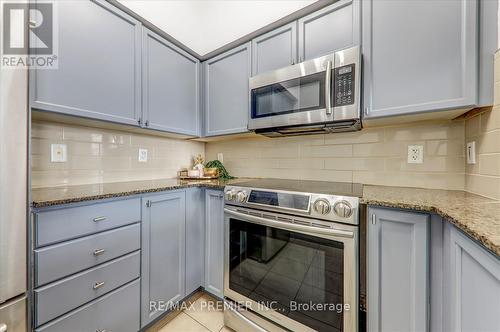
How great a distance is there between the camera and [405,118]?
4.16ft

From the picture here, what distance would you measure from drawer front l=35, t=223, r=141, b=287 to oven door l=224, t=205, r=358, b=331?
63cm

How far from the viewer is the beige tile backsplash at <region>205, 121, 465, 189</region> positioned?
131 cm

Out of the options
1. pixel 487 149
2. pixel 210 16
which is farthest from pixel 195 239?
pixel 210 16

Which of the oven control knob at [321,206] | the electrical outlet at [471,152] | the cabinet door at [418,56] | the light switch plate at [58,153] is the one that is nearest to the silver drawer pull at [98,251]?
the light switch plate at [58,153]

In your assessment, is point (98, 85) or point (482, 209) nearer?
point (482, 209)

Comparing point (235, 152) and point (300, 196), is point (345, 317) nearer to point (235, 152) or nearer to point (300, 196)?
point (300, 196)

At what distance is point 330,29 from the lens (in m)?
1.38

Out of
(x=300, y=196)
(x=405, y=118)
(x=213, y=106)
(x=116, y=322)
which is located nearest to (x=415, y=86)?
(x=405, y=118)

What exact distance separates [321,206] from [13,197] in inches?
53.1

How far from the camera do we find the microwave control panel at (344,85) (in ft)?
4.09

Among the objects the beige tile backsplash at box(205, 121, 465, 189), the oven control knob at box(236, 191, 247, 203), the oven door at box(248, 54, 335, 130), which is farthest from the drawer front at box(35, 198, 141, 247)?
the beige tile backsplash at box(205, 121, 465, 189)

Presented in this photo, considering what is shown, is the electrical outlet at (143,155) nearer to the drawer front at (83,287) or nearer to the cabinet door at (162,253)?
the cabinet door at (162,253)

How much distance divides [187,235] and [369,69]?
1.74 meters

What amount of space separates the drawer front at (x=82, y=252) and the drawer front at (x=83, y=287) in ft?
0.13
